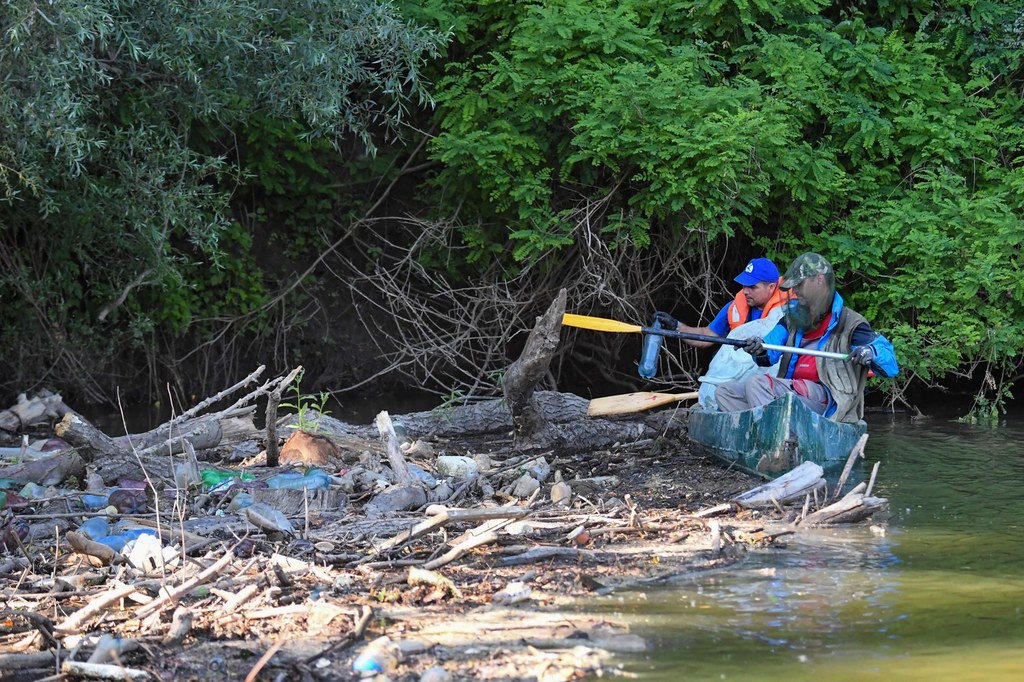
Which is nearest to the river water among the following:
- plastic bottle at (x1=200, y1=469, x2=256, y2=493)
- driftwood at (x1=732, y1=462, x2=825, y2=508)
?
driftwood at (x1=732, y1=462, x2=825, y2=508)

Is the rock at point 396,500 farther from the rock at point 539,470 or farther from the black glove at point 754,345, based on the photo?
the black glove at point 754,345

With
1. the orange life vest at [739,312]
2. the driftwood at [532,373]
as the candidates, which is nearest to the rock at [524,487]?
the driftwood at [532,373]

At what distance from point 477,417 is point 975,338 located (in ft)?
15.4

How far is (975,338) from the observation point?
443 inches

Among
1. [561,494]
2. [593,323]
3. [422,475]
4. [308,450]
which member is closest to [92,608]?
[561,494]

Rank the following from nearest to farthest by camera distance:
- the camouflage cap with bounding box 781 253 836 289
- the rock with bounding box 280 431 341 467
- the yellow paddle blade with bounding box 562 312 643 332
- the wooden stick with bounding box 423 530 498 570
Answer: the wooden stick with bounding box 423 530 498 570
the rock with bounding box 280 431 341 467
the camouflage cap with bounding box 781 253 836 289
the yellow paddle blade with bounding box 562 312 643 332

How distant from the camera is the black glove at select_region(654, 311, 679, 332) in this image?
9.70 metres

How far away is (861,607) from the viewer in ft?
17.6

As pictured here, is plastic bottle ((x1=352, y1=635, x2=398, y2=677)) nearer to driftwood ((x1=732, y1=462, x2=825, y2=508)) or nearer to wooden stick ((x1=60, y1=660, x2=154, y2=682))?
wooden stick ((x1=60, y1=660, x2=154, y2=682))

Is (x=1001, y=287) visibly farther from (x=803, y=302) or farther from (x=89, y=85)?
(x=89, y=85)

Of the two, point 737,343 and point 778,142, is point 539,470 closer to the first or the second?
point 737,343

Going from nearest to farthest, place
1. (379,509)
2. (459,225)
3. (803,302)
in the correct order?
(379,509), (803,302), (459,225)

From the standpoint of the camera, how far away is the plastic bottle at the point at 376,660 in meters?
4.44

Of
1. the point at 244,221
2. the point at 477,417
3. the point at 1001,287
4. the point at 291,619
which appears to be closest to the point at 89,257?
the point at 244,221
